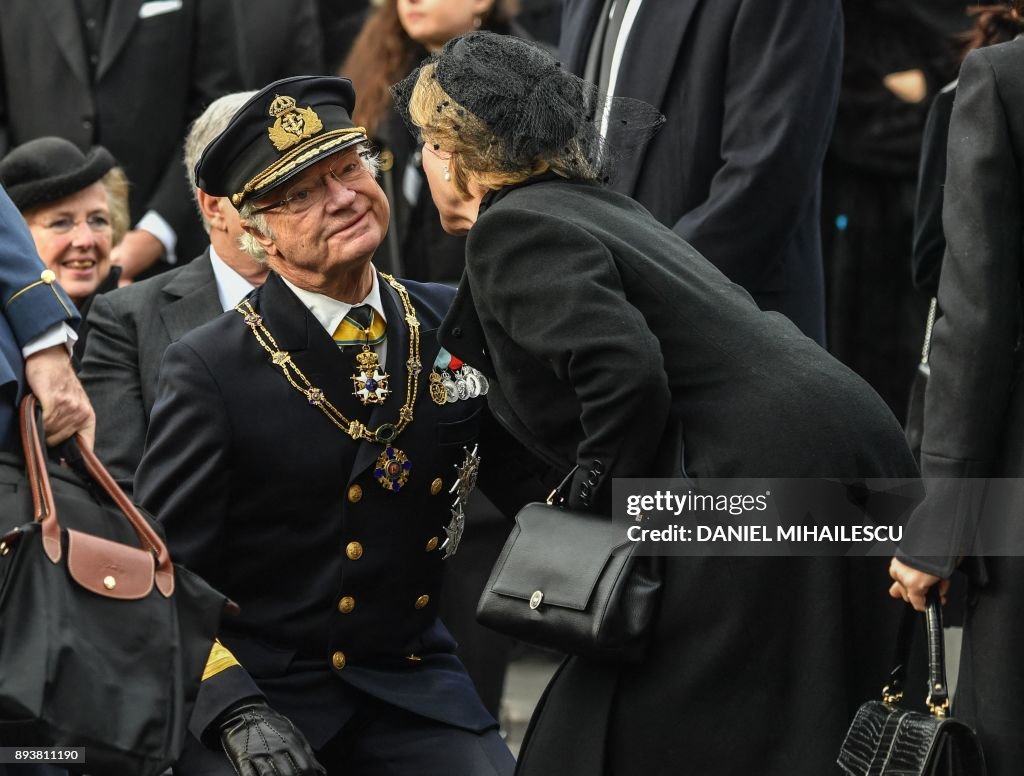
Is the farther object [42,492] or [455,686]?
[455,686]

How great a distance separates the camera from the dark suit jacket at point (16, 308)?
3.56 m

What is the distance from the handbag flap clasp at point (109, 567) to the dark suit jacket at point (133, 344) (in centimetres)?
115

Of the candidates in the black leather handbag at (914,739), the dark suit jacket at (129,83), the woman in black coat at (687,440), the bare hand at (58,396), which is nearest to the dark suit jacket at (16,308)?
the bare hand at (58,396)

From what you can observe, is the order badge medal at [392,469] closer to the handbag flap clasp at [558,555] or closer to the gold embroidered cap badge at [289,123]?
the handbag flap clasp at [558,555]

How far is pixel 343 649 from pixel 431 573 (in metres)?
0.28

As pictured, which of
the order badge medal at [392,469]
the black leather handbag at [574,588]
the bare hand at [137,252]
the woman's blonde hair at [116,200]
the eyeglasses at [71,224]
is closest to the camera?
the black leather handbag at [574,588]

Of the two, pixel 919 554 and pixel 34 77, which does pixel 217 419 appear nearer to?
pixel 919 554

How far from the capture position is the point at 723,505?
3.46 m

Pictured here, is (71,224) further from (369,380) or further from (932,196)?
(932,196)

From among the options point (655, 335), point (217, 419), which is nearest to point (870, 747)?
point (655, 335)

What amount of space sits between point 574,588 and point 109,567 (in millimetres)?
838

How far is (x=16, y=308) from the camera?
3596 millimetres

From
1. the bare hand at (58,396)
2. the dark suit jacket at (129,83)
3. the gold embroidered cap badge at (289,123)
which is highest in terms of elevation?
the gold embroidered cap badge at (289,123)

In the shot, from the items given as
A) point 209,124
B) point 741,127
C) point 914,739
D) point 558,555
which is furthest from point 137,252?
point 914,739
